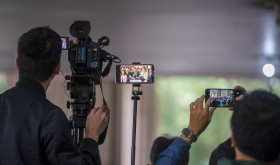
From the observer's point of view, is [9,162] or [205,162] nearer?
[9,162]

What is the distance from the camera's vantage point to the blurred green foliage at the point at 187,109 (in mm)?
7698

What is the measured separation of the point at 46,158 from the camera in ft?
4.43

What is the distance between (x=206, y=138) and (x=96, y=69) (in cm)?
626

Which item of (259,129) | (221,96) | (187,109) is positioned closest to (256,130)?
(259,129)

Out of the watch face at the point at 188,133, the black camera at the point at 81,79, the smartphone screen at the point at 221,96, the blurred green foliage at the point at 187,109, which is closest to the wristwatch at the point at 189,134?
the watch face at the point at 188,133

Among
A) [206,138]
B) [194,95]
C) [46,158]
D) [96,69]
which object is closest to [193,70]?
[194,95]

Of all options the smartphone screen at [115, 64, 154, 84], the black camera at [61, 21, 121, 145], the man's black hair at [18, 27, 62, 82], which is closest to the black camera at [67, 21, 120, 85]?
the black camera at [61, 21, 121, 145]

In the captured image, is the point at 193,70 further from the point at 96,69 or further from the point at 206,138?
the point at 96,69

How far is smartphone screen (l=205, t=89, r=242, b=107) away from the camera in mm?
1630

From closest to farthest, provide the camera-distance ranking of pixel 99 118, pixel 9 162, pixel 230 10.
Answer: pixel 9 162, pixel 99 118, pixel 230 10

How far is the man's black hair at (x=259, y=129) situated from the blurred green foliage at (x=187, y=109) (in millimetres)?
6671

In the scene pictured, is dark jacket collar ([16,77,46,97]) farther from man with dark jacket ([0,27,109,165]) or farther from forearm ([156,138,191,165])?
forearm ([156,138,191,165])

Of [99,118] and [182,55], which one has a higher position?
[182,55]

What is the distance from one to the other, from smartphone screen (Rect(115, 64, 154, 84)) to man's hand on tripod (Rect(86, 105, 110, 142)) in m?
0.45
